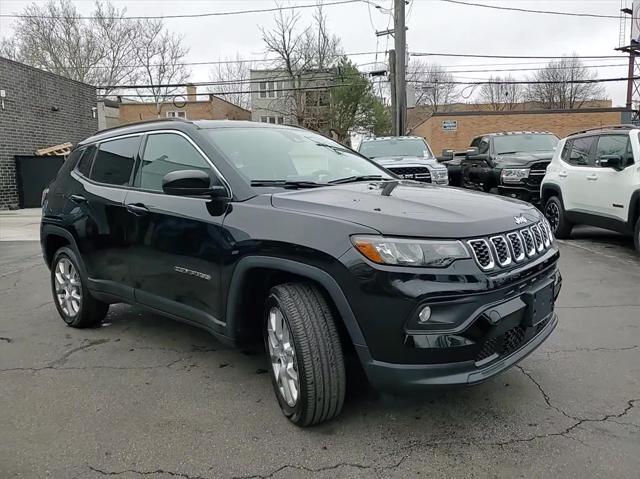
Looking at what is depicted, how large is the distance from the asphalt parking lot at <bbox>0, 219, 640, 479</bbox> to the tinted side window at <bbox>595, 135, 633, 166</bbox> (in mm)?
3450

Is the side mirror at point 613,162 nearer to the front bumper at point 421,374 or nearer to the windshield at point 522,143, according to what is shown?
the windshield at point 522,143

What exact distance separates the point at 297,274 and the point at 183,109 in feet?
118

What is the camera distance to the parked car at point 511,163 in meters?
10.3

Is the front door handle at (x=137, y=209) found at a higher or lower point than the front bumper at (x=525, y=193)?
higher

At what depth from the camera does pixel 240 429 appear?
2.93 meters

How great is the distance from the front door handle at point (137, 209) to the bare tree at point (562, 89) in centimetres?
5058

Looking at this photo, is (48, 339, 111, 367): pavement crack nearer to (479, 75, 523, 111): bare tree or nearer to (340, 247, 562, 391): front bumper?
(340, 247, 562, 391): front bumper

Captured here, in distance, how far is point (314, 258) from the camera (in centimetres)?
268

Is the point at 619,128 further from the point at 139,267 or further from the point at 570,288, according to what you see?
the point at 139,267

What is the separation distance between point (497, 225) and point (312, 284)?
3.24 ft

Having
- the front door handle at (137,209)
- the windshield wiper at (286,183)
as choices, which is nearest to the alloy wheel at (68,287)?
the front door handle at (137,209)

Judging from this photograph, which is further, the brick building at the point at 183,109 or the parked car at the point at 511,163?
the brick building at the point at 183,109

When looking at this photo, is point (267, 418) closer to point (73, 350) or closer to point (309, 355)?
point (309, 355)

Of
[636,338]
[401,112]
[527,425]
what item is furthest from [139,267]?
[401,112]
